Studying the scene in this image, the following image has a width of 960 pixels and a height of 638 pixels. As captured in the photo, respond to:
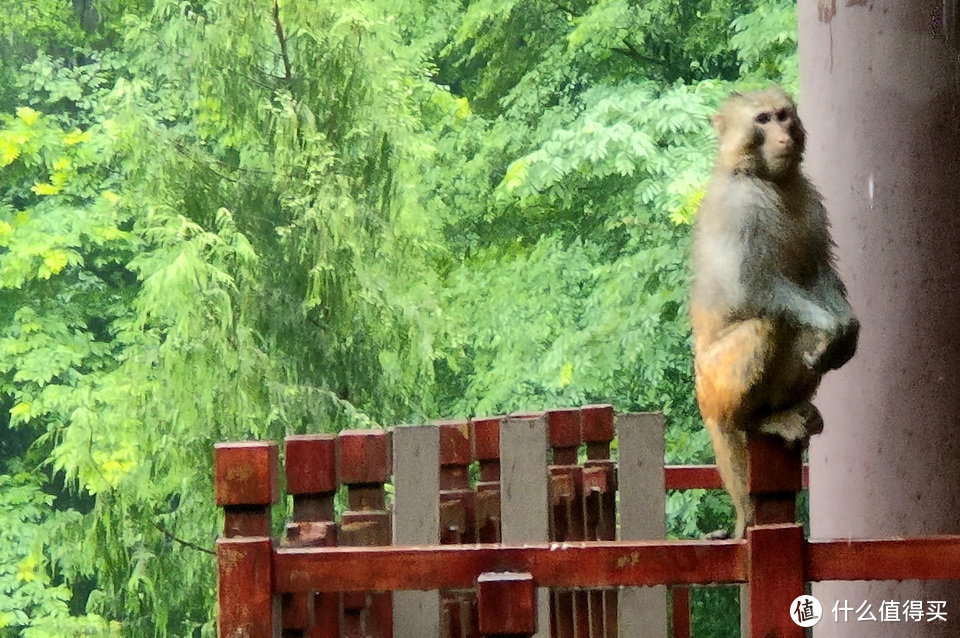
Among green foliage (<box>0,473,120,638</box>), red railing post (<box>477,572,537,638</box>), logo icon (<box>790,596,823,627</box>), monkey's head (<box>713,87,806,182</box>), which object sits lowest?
green foliage (<box>0,473,120,638</box>)

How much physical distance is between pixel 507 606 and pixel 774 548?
284mm

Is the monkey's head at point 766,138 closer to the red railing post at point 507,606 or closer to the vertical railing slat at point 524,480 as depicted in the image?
the vertical railing slat at point 524,480

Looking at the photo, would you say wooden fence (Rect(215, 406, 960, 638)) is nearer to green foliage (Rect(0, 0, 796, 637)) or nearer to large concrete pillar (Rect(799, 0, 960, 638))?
large concrete pillar (Rect(799, 0, 960, 638))

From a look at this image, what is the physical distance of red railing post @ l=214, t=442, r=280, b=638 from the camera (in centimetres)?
120

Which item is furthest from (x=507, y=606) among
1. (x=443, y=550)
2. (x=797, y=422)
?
(x=797, y=422)

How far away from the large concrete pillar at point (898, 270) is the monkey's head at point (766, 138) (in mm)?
119

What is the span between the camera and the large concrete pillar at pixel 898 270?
6.17 ft

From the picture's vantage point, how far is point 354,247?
4.97 metres

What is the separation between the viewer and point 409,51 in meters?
6.31

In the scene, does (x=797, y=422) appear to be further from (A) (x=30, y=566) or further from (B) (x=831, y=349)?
(A) (x=30, y=566)

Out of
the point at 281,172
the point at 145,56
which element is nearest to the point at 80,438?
the point at 281,172

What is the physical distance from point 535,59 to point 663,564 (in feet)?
18.1

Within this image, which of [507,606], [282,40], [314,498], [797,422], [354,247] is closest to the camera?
[507,606]

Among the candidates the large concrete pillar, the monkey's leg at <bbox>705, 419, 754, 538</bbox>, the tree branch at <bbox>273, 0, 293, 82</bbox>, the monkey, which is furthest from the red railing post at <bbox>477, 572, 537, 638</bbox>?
the tree branch at <bbox>273, 0, 293, 82</bbox>
